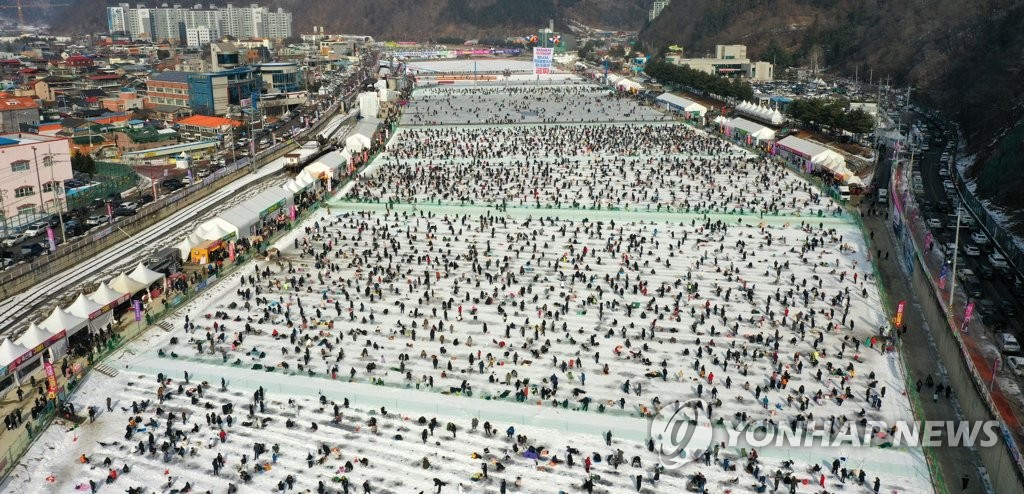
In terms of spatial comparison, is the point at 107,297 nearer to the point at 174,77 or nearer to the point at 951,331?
the point at 951,331

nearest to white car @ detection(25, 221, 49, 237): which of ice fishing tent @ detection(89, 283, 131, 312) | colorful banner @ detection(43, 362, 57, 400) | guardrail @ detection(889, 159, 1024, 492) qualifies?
ice fishing tent @ detection(89, 283, 131, 312)

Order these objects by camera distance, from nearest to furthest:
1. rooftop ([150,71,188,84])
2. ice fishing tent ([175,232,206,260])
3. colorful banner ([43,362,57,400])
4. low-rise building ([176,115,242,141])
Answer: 1. colorful banner ([43,362,57,400])
2. ice fishing tent ([175,232,206,260])
3. low-rise building ([176,115,242,141])
4. rooftop ([150,71,188,84])

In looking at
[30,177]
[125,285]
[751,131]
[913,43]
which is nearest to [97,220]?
[30,177]

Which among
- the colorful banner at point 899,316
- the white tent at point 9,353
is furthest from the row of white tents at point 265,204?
the colorful banner at point 899,316

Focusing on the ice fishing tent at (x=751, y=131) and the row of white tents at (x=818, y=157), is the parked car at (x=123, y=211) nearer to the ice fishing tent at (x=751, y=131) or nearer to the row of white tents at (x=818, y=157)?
the row of white tents at (x=818, y=157)

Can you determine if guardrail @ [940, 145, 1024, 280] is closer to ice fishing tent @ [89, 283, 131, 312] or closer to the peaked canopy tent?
ice fishing tent @ [89, 283, 131, 312]

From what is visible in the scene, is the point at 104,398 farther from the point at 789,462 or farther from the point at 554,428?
the point at 789,462

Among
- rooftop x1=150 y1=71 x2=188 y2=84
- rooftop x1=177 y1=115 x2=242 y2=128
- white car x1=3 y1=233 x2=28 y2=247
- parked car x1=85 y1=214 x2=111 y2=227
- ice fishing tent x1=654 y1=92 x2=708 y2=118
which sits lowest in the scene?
white car x1=3 y1=233 x2=28 y2=247
